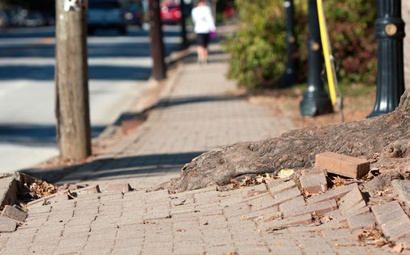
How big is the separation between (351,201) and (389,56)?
4.52 metres

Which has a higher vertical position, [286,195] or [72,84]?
[72,84]

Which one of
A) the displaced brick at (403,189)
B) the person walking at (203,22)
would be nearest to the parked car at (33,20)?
the person walking at (203,22)

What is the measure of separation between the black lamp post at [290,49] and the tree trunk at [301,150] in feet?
37.0

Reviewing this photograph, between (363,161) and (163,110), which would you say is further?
(163,110)

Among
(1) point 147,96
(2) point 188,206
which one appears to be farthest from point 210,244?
(1) point 147,96

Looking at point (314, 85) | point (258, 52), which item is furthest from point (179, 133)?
point (258, 52)

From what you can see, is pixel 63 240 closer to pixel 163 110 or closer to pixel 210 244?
pixel 210 244

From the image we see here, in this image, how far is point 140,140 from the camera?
13945 millimetres

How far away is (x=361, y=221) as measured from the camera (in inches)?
238

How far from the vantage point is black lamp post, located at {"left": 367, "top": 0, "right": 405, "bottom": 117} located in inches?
410

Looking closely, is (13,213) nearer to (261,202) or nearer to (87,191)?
(87,191)

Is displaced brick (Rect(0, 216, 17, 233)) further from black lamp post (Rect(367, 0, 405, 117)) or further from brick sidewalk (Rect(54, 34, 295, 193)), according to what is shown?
black lamp post (Rect(367, 0, 405, 117))

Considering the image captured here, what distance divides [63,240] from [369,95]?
11613 millimetres

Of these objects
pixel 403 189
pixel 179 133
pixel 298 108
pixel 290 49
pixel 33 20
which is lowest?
pixel 33 20
